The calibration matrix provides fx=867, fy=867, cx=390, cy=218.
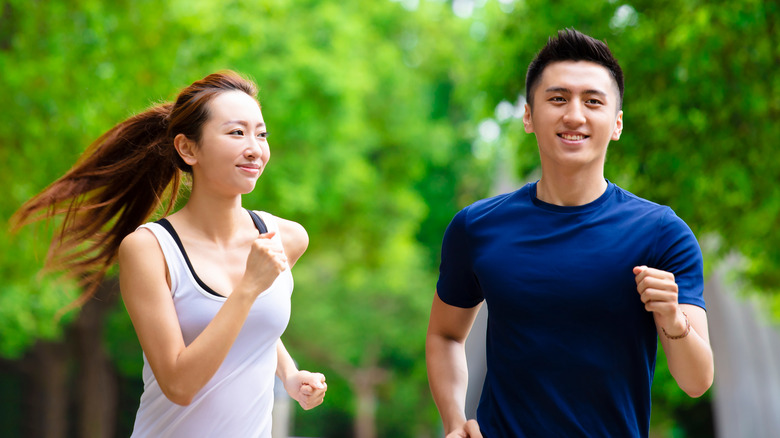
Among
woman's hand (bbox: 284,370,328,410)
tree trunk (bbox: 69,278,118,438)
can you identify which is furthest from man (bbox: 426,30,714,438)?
tree trunk (bbox: 69,278,118,438)

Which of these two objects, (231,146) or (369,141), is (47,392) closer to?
(369,141)

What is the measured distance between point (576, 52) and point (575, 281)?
0.64 meters

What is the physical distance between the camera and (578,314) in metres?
2.28

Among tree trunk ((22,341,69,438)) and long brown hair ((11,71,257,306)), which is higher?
long brown hair ((11,71,257,306))

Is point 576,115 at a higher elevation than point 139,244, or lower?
higher

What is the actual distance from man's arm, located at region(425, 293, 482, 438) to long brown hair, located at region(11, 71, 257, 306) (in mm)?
971

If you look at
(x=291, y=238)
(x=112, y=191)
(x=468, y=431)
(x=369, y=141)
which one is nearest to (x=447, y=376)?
(x=468, y=431)

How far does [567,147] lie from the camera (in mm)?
2342

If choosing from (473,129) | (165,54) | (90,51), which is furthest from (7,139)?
(473,129)

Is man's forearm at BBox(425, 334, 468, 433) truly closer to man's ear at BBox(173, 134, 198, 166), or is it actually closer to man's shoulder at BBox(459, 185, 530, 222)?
man's shoulder at BBox(459, 185, 530, 222)

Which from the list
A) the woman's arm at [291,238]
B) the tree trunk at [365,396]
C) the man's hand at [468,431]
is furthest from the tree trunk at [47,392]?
the man's hand at [468,431]

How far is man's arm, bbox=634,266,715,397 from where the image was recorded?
2.01 metres

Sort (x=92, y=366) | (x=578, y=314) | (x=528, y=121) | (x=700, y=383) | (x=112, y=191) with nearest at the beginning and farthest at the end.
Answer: (x=700, y=383)
(x=578, y=314)
(x=528, y=121)
(x=112, y=191)
(x=92, y=366)

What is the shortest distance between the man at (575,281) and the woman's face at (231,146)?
658mm
